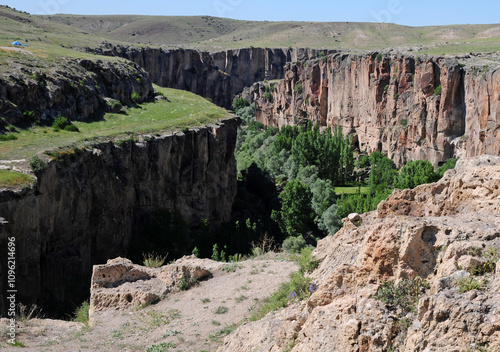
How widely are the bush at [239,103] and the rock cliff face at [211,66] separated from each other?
2.35 m

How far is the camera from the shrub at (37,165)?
24.5 meters

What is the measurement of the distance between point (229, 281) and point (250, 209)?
29.8 m

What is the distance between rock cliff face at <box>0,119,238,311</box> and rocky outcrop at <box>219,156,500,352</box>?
14.4 meters

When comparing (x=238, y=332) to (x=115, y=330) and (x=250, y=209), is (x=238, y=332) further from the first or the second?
(x=250, y=209)

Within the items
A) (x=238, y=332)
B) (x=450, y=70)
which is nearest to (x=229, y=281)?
(x=238, y=332)

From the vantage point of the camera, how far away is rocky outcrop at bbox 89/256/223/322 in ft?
53.3

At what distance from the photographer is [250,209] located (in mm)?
47188

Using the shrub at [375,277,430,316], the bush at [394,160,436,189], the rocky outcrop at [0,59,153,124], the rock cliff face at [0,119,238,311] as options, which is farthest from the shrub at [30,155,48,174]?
the bush at [394,160,436,189]

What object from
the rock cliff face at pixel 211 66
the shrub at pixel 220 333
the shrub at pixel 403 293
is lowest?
the shrub at pixel 220 333

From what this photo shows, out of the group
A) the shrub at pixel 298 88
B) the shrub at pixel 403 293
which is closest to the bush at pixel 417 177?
the shrub at pixel 403 293

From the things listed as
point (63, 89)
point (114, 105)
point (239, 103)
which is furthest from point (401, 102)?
point (239, 103)

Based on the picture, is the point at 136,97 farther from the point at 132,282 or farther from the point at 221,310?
the point at 221,310

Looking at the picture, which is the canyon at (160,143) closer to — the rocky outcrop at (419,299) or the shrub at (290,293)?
the shrub at (290,293)

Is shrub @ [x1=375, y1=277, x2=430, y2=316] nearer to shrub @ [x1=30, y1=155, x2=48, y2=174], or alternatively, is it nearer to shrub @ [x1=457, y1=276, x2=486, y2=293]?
shrub @ [x1=457, y1=276, x2=486, y2=293]
